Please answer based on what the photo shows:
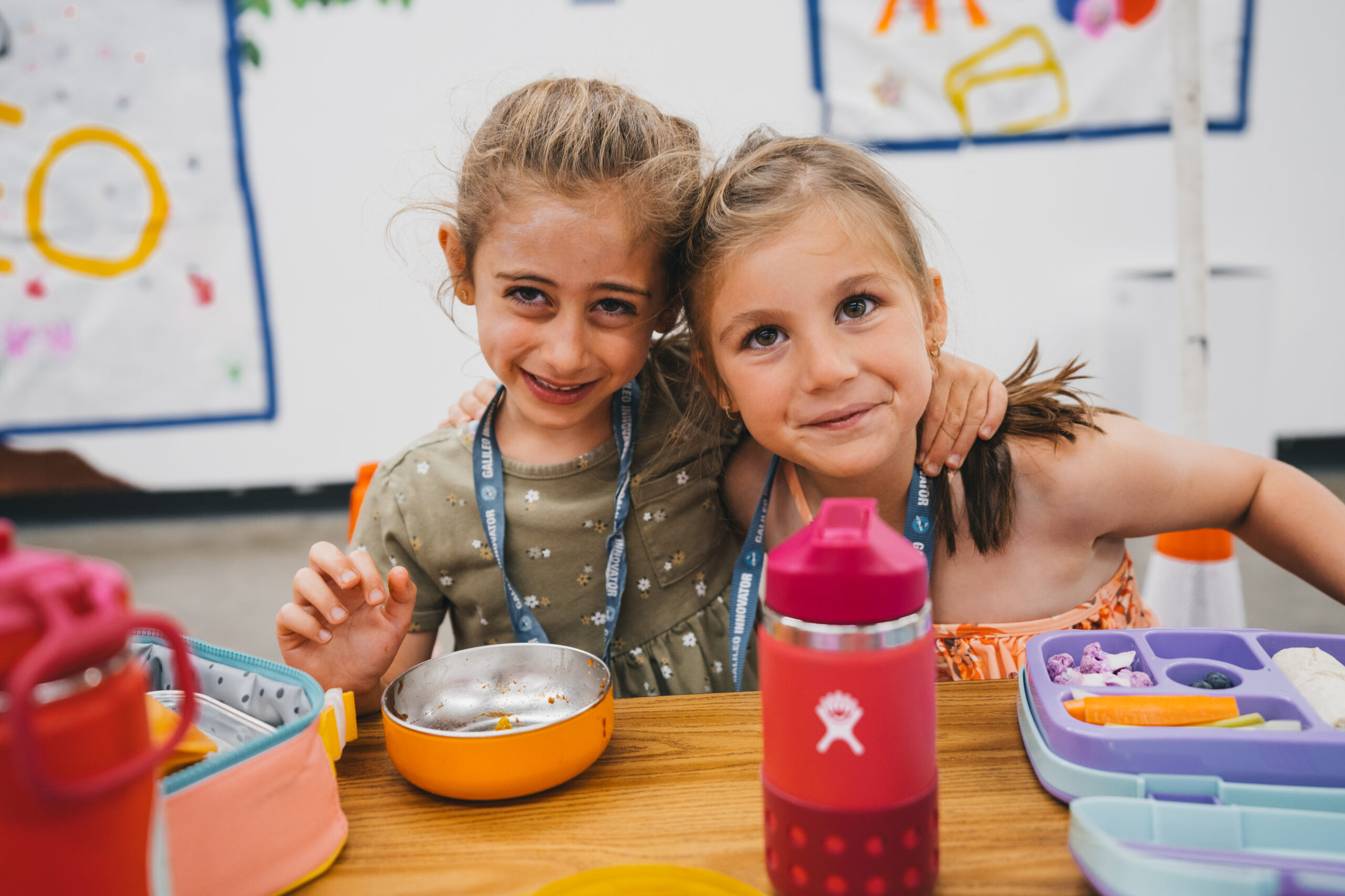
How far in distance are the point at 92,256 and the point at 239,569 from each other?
142 centimetres

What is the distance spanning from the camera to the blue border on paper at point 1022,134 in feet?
10.7

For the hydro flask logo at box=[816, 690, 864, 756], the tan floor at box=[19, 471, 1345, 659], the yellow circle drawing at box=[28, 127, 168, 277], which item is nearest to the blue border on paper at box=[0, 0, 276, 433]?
the yellow circle drawing at box=[28, 127, 168, 277]

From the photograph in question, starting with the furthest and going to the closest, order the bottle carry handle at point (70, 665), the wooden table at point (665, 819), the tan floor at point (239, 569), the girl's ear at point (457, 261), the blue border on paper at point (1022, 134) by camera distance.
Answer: the blue border on paper at point (1022, 134) < the tan floor at point (239, 569) < the girl's ear at point (457, 261) < the wooden table at point (665, 819) < the bottle carry handle at point (70, 665)

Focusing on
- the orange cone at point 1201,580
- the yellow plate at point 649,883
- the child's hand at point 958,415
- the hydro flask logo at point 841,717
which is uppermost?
the child's hand at point 958,415

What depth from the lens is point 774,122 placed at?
321 cm

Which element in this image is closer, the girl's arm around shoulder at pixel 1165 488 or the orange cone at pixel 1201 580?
the girl's arm around shoulder at pixel 1165 488

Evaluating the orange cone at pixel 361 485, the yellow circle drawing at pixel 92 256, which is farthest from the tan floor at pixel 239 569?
the orange cone at pixel 361 485

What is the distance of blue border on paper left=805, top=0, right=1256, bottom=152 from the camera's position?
3270mm

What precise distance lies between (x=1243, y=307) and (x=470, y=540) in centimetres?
308

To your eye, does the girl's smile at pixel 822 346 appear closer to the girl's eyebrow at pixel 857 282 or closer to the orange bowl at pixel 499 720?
the girl's eyebrow at pixel 857 282

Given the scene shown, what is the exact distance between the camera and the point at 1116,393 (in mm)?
3293

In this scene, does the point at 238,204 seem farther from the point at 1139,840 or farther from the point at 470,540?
the point at 1139,840

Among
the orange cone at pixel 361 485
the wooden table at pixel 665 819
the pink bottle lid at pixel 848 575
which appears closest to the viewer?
the pink bottle lid at pixel 848 575

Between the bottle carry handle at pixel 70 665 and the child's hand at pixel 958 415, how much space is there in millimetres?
804
